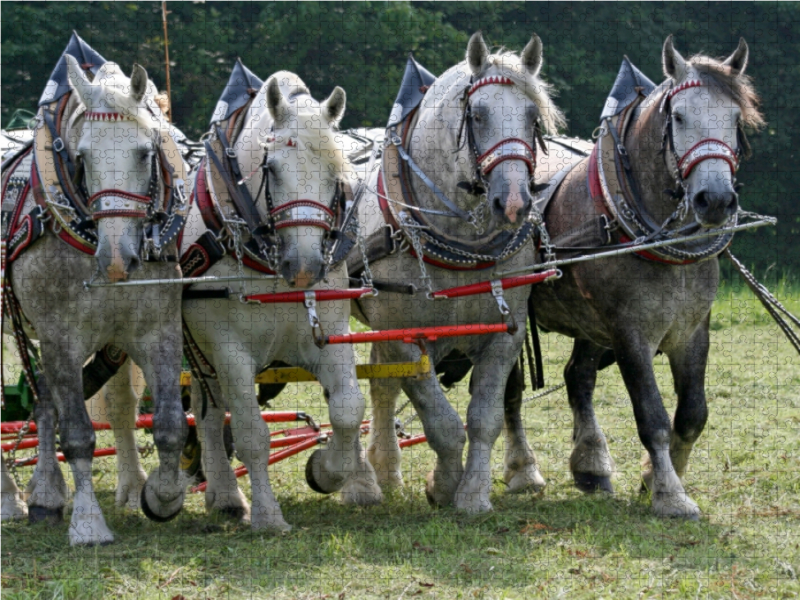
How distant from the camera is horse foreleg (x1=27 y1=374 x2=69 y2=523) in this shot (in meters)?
5.38

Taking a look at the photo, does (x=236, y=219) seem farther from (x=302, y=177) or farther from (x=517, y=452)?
(x=517, y=452)

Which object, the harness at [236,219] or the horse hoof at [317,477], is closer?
the harness at [236,219]

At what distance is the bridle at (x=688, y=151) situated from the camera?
15.9 feet

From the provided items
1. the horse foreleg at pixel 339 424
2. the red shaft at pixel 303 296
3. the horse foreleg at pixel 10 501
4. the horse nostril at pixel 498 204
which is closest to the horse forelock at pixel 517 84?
the horse nostril at pixel 498 204

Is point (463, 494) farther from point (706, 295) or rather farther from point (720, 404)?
point (720, 404)

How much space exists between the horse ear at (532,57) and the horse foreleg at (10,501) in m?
2.85

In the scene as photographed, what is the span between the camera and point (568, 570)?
427 cm

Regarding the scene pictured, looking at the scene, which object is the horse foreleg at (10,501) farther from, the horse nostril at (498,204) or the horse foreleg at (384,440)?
the horse nostril at (498,204)

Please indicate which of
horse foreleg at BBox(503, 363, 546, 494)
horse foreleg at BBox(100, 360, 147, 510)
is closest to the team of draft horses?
horse foreleg at BBox(100, 360, 147, 510)

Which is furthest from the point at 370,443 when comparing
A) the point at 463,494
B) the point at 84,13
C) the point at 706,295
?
the point at 84,13

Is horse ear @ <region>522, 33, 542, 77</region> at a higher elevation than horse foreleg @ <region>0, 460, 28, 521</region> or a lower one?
higher

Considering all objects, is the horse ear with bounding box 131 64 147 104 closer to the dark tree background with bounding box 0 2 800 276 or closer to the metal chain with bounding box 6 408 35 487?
the metal chain with bounding box 6 408 35 487

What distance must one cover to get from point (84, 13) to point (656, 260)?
797 cm
